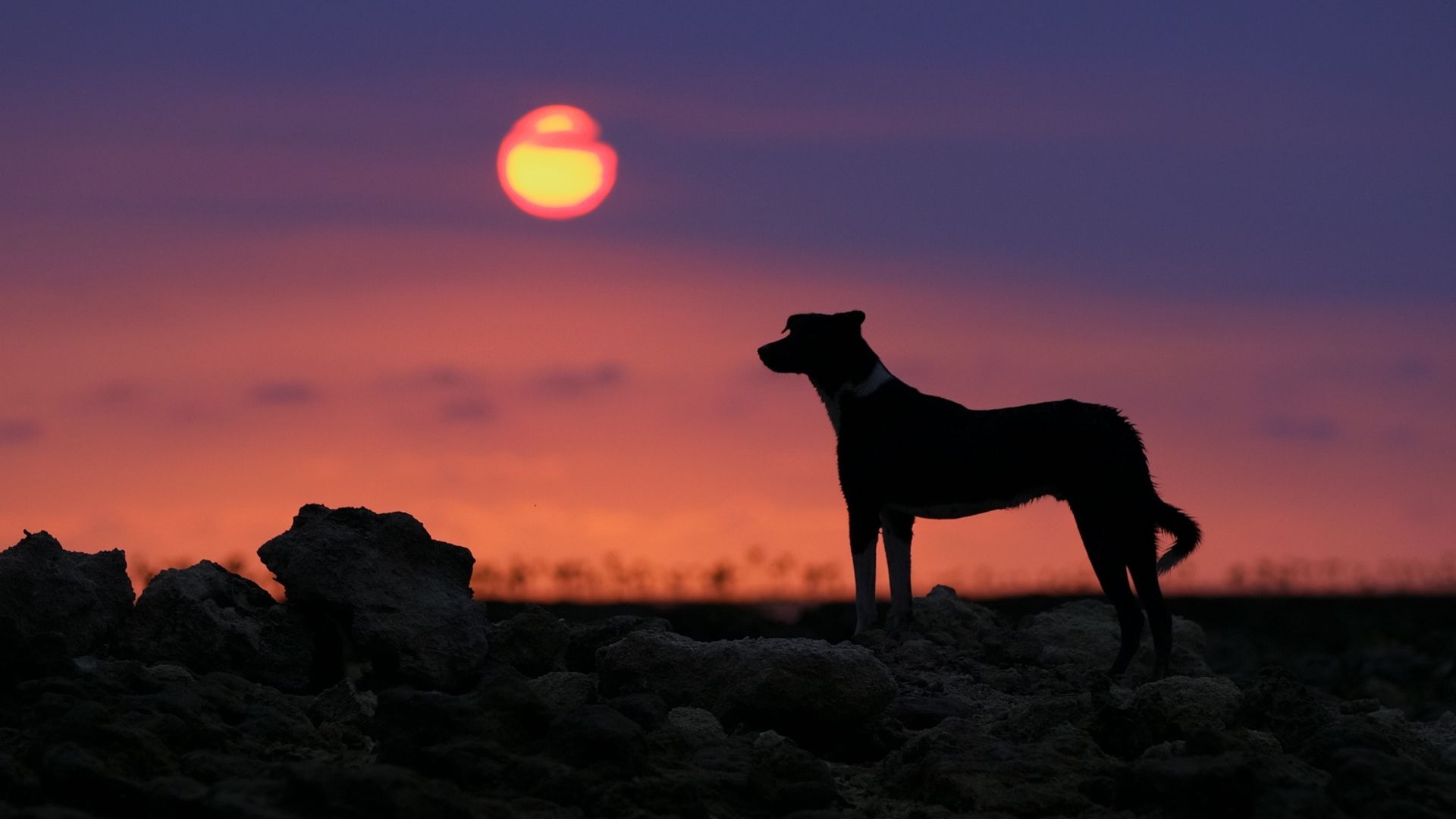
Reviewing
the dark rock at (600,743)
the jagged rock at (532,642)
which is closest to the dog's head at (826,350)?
the jagged rock at (532,642)

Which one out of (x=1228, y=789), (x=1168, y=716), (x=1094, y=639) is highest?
(x=1094, y=639)

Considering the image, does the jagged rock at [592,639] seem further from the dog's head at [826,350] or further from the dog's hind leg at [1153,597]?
the dog's hind leg at [1153,597]

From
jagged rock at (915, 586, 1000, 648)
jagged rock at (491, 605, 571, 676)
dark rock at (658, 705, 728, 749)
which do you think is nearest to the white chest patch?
jagged rock at (915, 586, 1000, 648)

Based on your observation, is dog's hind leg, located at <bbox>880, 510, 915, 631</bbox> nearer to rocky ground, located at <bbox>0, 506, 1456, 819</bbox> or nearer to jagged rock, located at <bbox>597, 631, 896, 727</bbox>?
rocky ground, located at <bbox>0, 506, 1456, 819</bbox>

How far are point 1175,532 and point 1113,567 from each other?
0.67 metres

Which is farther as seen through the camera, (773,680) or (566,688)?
(566,688)

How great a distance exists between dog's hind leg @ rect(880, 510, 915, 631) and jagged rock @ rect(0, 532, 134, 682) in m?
5.64

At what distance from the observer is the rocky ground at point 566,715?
25.7ft

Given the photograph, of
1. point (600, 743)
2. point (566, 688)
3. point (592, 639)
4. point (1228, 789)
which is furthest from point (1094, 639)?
point (600, 743)

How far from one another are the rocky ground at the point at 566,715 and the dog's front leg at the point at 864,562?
445 millimetres

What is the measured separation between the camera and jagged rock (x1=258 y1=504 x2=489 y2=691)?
11.0 m

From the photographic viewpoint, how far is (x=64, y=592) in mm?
11094

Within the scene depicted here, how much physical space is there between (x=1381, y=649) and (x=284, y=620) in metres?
13.8

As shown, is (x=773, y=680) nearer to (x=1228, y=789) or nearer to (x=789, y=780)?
(x=789, y=780)
